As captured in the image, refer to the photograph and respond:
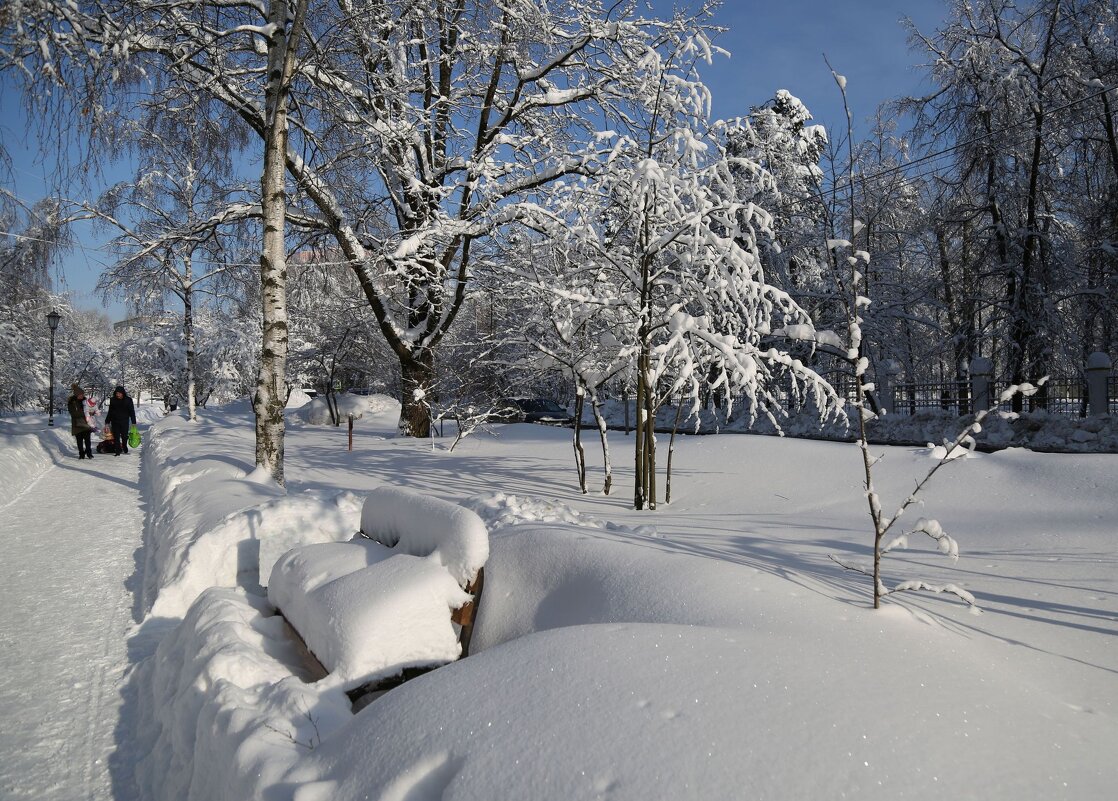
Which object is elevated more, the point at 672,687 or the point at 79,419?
the point at 79,419

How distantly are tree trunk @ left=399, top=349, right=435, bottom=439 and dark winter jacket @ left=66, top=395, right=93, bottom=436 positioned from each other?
300 inches

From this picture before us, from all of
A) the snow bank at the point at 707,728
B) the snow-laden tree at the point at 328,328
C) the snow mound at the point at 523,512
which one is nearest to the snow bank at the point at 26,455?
the snow-laden tree at the point at 328,328

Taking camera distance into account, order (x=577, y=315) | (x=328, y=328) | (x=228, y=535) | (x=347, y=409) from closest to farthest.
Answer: (x=228, y=535) → (x=577, y=315) → (x=347, y=409) → (x=328, y=328)

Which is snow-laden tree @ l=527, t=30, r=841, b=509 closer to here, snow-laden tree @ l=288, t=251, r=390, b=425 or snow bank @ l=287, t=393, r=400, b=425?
snow-laden tree @ l=288, t=251, r=390, b=425

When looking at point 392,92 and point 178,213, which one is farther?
point 178,213

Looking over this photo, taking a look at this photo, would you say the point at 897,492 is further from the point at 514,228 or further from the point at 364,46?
the point at 364,46

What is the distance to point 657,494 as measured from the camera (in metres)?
8.87

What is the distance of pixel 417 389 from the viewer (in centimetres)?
1427

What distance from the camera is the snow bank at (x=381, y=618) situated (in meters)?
3.02

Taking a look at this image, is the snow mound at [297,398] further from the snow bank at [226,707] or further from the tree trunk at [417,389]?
the snow bank at [226,707]

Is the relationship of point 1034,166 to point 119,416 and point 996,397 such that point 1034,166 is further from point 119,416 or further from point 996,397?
point 119,416

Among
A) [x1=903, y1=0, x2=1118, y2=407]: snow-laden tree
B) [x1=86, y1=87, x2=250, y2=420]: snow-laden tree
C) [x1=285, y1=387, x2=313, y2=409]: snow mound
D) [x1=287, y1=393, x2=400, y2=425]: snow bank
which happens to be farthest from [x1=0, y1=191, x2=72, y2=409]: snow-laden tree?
[x1=903, y1=0, x2=1118, y2=407]: snow-laden tree

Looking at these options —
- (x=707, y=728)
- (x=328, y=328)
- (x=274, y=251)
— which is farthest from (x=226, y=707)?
(x=328, y=328)

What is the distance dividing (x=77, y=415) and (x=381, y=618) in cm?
1719
